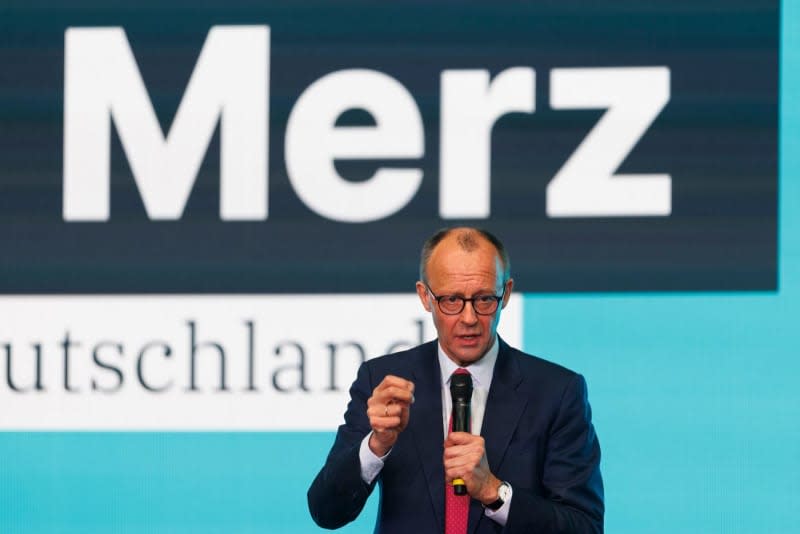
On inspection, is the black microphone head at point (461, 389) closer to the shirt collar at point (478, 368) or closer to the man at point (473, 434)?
the man at point (473, 434)

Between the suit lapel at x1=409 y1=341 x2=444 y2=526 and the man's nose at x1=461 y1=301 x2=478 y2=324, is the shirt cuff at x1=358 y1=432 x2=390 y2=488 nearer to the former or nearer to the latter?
the suit lapel at x1=409 y1=341 x2=444 y2=526

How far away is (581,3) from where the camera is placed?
3.68 m

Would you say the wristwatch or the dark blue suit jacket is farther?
the dark blue suit jacket

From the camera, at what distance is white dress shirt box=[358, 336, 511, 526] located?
2.25 metres

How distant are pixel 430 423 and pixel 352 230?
1443 millimetres

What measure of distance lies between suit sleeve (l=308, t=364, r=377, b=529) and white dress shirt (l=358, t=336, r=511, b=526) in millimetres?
18

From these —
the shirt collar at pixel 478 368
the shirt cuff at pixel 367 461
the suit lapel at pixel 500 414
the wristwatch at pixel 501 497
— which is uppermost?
the shirt collar at pixel 478 368

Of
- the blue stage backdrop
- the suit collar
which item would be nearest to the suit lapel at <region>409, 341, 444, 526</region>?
the suit collar

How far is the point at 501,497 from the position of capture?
2.15 metres

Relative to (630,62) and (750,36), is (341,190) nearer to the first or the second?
(630,62)

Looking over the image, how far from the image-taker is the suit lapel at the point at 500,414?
2.27m

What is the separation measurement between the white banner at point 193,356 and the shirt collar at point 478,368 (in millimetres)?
1211

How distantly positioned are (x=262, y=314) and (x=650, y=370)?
116 centimetres

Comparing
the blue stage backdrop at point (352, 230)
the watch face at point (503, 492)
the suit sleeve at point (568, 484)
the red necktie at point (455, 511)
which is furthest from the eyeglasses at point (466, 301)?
the blue stage backdrop at point (352, 230)
